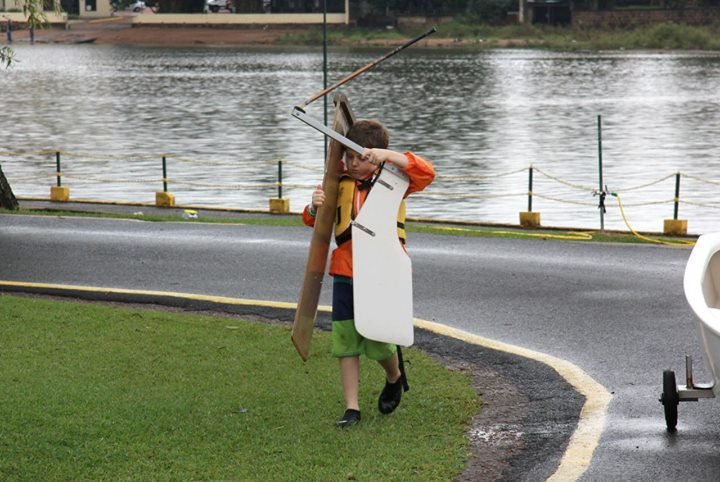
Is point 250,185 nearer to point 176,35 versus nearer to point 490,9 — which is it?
point 490,9

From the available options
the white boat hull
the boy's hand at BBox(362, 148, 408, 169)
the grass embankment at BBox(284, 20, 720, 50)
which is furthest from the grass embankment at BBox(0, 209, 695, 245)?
the grass embankment at BBox(284, 20, 720, 50)

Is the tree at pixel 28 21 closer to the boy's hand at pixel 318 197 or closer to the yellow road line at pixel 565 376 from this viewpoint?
the yellow road line at pixel 565 376

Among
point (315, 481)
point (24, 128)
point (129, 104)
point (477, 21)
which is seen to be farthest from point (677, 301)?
point (477, 21)

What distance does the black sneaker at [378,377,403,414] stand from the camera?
26.2ft

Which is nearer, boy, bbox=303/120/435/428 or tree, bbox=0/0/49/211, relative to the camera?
boy, bbox=303/120/435/428

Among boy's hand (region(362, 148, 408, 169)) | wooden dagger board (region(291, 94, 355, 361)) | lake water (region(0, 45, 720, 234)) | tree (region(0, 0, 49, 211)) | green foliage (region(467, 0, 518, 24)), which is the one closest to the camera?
boy's hand (region(362, 148, 408, 169))

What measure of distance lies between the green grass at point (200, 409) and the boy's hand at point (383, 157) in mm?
1445

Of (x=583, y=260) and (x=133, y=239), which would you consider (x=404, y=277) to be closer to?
(x=583, y=260)

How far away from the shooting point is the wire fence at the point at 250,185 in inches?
1153

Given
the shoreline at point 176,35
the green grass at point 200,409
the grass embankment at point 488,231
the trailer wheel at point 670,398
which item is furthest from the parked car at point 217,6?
the trailer wheel at point 670,398

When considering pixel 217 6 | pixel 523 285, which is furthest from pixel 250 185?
pixel 217 6

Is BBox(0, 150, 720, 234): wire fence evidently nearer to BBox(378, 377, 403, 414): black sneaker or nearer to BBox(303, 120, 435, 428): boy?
BBox(378, 377, 403, 414): black sneaker

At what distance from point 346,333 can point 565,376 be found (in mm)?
1992

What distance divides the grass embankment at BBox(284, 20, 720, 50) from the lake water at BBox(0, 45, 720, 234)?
6.70 m
